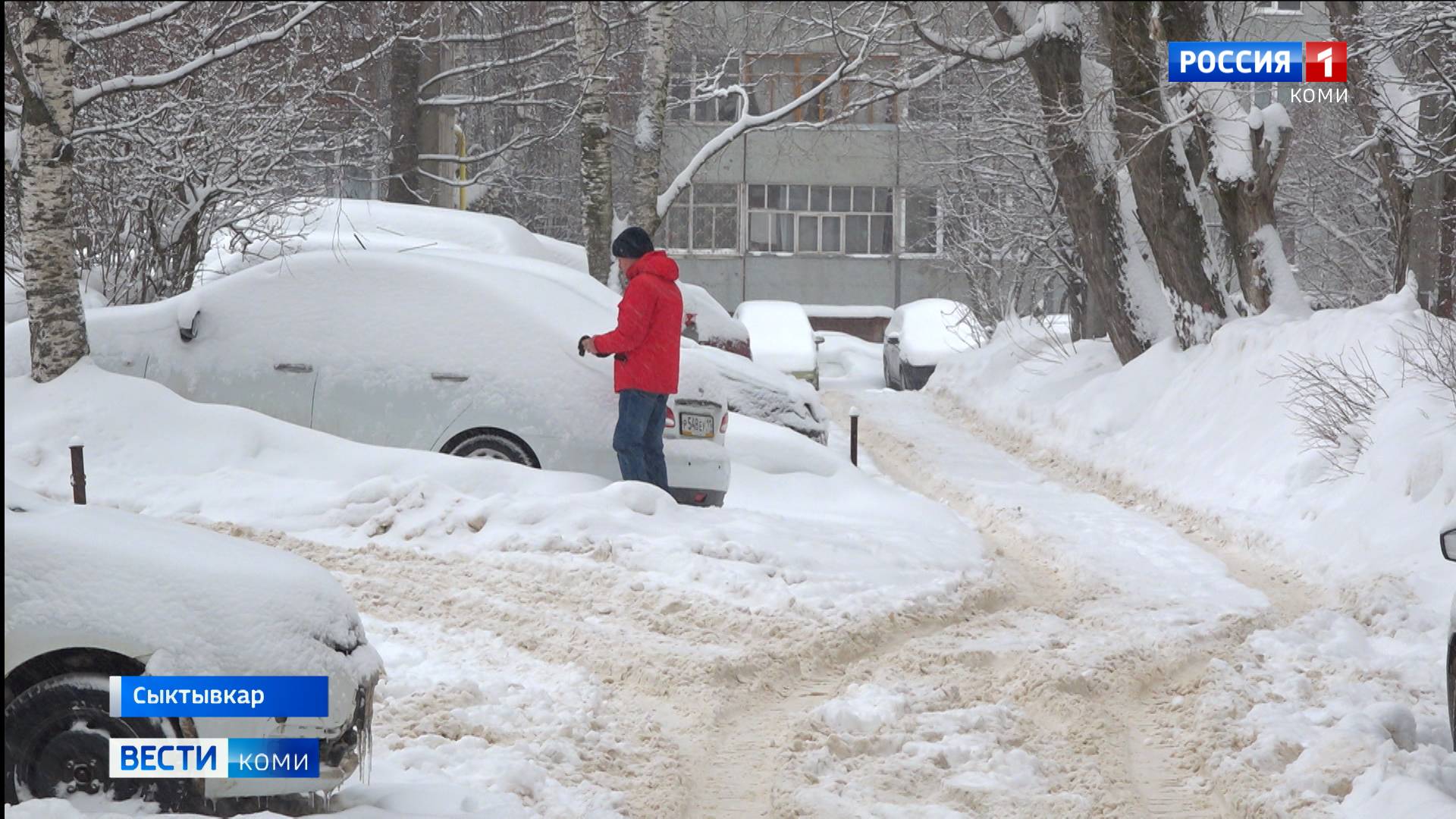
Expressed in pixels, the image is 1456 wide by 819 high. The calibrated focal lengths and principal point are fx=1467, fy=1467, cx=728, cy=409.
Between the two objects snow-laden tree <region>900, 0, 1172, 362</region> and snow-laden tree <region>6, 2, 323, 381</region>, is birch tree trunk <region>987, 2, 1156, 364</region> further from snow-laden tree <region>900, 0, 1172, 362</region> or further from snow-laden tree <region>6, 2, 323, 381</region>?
snow-laden tree <region>6, 2, 323, 381</region>

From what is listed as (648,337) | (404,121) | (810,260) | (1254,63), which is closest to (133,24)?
(648,337)

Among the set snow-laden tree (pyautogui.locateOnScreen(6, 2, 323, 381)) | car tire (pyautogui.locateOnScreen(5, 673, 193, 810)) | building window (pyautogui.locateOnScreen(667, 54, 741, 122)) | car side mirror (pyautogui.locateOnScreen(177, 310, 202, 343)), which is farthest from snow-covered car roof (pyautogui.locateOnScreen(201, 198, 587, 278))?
building window (pyautogui.locateOnScreen(667, 54, 741, 122))

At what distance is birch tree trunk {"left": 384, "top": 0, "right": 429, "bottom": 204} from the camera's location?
2328 centimetres

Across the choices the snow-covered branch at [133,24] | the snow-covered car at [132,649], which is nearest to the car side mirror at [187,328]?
the snow-covered branch at [133,24]

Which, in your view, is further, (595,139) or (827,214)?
(827,214)

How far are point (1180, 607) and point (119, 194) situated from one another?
9.56 metres

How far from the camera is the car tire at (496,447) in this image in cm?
894

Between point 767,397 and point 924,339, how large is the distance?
13.1m

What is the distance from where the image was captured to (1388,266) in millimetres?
19672

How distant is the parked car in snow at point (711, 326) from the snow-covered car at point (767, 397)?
4.19 meters

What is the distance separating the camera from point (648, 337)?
8461 millimetres

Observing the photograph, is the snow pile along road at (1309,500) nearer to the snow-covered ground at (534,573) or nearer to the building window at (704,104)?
the snow-covered ground at (534,573)

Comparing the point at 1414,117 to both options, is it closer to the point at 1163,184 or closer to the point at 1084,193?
the point at 1163,184

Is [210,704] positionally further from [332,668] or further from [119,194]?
[119,194]
